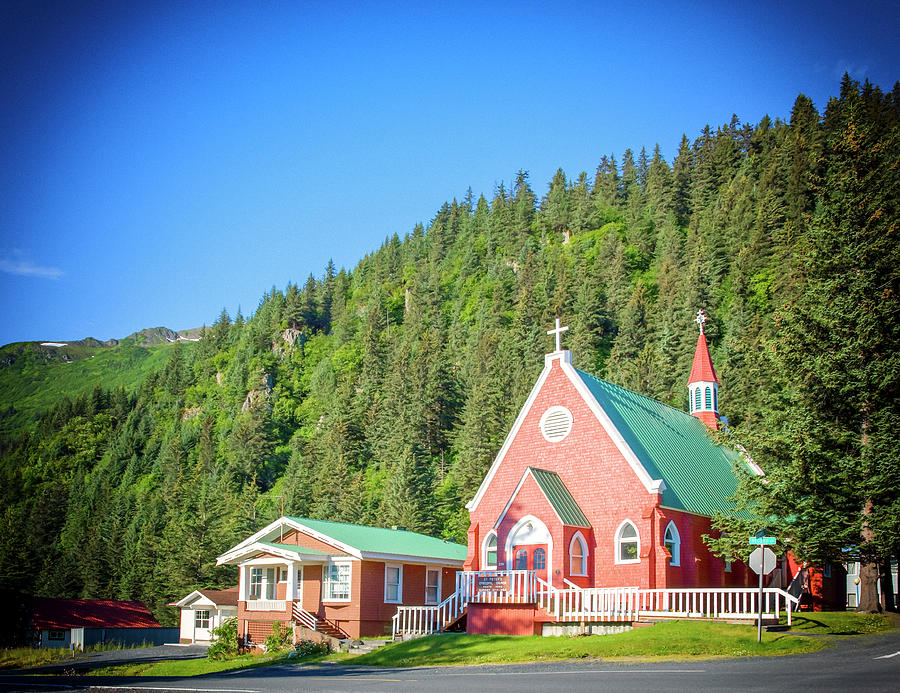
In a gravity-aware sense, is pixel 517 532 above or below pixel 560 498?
below

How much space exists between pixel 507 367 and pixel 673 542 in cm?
5668

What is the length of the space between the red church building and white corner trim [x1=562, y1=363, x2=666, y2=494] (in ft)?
0.15

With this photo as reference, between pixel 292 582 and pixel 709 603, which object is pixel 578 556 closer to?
pixel 709 603

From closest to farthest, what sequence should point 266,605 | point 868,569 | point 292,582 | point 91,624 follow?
point 868,569, point 292,582, point 266,605, point 91,624

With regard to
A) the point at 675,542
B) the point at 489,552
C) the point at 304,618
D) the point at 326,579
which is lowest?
the point at 304,618

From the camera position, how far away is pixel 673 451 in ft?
116

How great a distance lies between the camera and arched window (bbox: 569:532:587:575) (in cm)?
3088

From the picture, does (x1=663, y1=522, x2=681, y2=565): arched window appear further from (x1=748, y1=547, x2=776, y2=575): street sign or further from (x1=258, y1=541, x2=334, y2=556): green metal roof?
(x1=258, y1=541, x2=334, y2=556): green metal roof

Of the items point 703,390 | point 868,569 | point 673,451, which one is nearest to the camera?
point 868,569

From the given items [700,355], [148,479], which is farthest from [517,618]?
[148,479]

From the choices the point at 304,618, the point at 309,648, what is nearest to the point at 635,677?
the point at 309,648

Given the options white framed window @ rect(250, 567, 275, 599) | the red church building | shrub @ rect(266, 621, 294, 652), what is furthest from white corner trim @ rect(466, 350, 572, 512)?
white framed window @ rect(250, 567, 275, 599)

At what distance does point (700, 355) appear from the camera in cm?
4409

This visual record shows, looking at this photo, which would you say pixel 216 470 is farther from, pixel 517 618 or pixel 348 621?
pixel 517 618
